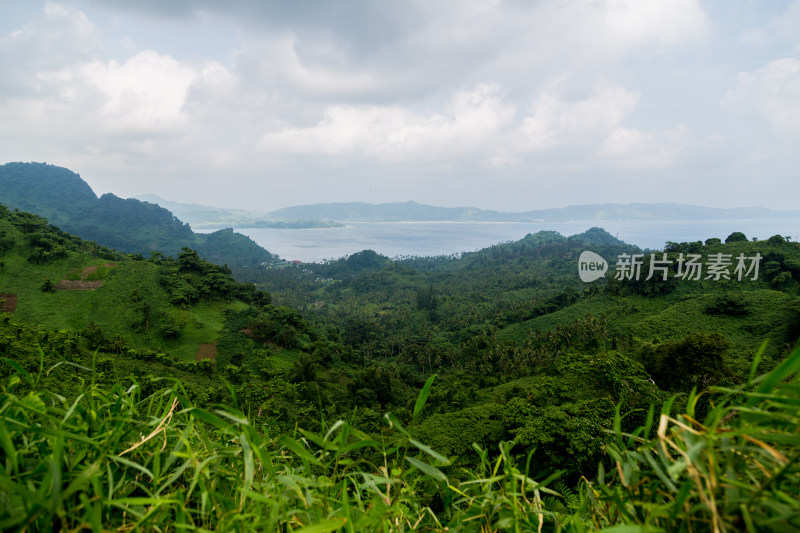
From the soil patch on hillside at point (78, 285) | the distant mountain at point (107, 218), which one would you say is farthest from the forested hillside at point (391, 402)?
the distant mountain at point (107, 218)

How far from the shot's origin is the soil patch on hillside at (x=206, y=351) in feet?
77.9

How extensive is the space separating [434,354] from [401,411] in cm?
1822

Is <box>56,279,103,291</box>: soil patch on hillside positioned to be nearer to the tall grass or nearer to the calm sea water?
the tall grass

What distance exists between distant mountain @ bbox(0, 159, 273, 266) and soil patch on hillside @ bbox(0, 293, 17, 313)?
70312mm

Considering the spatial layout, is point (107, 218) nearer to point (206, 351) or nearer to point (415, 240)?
point (206, 351)

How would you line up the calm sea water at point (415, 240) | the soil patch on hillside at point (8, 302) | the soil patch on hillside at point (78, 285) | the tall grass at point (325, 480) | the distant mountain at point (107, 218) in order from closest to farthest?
1. the tall grass at point (325, 480)
2. the soil patch on hillside at point (8, 302)
3. the soil patch on hillside at point (78, 285)
4. the distant mountain at point (107, 218)
5. the calm sea water at point (415, 240)

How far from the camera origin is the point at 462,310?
52250 mm

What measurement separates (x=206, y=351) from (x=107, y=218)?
9909 cm

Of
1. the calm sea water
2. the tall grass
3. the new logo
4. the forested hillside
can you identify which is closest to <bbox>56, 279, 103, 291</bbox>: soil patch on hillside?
the forested hillside

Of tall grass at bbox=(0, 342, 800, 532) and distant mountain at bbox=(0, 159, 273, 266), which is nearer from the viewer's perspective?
tall grass at bbox=(0, 342, 800, 532)

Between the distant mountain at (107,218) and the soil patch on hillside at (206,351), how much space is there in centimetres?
7584

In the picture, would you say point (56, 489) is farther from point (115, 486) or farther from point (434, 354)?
point (434, 354)

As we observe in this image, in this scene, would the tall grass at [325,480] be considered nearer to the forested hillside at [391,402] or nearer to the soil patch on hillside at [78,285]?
the forested hillside at [391,402]

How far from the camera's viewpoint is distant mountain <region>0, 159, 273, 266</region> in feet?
299
